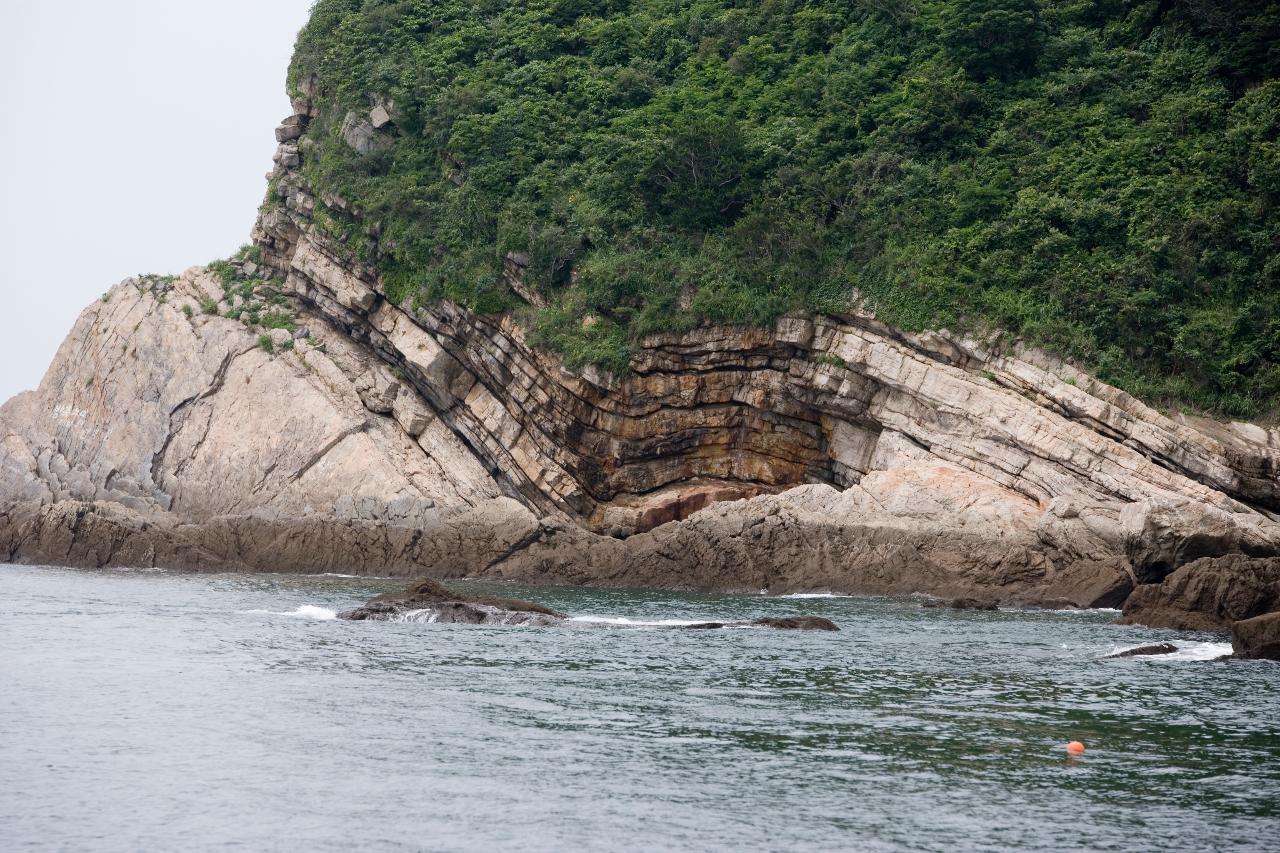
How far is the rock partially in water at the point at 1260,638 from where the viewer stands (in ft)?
79.0

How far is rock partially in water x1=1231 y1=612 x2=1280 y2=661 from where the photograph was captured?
24094mm

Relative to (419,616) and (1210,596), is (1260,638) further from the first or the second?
(419,616)

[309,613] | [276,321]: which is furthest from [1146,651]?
[276,321]

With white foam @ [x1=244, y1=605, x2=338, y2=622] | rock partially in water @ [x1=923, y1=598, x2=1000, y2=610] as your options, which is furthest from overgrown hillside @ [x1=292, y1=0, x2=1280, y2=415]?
white foam @ [x1=244, y1=605, x2=338, y2=622]

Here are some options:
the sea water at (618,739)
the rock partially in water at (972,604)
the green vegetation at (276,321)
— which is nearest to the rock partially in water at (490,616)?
the sea water at (618,739)

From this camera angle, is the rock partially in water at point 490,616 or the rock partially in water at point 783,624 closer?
the rock partially in water at point 783,624

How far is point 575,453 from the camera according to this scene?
149ft

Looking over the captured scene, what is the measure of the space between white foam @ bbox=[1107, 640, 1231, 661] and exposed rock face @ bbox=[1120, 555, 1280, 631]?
2.00 metres

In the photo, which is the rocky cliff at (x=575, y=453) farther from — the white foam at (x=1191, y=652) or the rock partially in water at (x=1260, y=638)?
the rock partially in water at (x=1260, y=638)

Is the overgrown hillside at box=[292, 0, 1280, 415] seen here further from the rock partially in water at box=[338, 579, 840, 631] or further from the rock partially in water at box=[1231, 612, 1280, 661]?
the rock partially in water at box=[338, 579, 840, 631]

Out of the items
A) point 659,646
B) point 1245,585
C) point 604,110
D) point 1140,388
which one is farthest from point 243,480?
point 1245,585

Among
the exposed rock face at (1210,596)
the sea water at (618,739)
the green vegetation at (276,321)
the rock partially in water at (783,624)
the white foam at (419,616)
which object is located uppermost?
the green vegetation at (276,321)

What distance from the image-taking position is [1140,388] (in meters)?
37.7

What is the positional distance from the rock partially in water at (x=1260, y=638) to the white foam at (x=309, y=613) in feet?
59.4
